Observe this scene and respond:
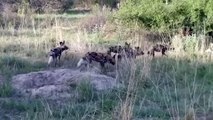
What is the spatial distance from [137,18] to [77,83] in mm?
5956

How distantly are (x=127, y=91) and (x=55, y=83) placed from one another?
2.16 metres

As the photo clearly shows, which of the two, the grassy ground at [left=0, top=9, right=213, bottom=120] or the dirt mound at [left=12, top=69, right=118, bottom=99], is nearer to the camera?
the grassy ground at [left=0, top=9, right=213, bottom=120]

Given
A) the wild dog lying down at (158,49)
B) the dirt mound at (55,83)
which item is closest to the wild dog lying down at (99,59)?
the dirt mound at (55,83)

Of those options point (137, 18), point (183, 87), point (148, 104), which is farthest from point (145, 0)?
point (148, 104)

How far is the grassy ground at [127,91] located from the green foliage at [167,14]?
Result: 6.90ft

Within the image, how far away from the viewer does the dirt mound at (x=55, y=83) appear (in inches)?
269

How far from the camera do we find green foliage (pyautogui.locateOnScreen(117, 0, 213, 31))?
1230 centimetres

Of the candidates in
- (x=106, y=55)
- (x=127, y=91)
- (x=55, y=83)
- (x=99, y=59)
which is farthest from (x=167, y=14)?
(x=127, y=91)

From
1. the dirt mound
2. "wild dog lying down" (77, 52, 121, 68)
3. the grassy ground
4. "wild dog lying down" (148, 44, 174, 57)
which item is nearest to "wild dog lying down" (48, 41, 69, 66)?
the grassy ground

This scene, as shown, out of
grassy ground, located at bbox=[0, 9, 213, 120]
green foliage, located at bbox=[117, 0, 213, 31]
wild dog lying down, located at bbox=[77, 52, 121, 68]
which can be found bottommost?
grassy ground, located at bbox=[0, 9, 213, 120]

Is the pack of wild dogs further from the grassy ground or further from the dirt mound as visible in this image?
the dirt mound

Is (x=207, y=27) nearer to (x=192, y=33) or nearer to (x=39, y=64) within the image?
(x=192, y=33)

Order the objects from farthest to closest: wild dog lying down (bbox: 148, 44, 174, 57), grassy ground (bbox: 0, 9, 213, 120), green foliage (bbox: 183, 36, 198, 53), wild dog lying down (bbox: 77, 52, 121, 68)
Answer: green foliage (bbox: 183, 36, 198, 53) < wild dog lying down (bbox: 148, 44, 174, 57) < wild dog lying down (bbox: 77, 52, 121, 68) < grassy ground (bbox: 0, 9, 213, 120)

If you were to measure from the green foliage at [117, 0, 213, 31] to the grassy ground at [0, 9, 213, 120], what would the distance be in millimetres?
Result: 2104
